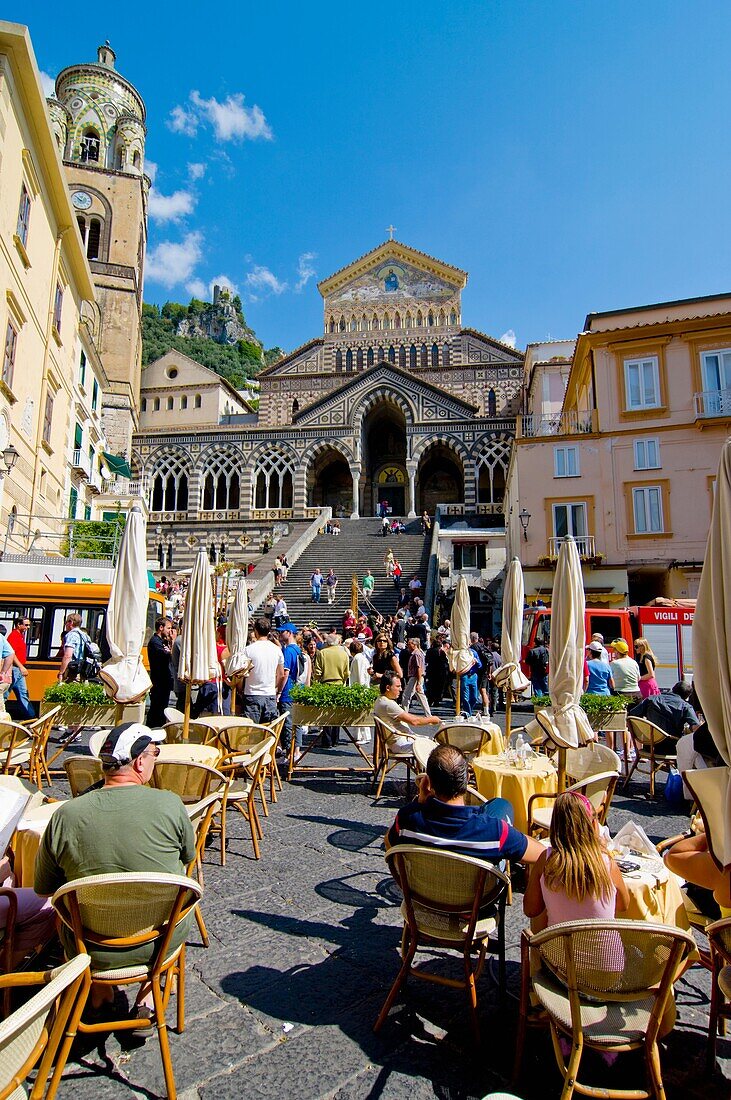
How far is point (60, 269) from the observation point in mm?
18344

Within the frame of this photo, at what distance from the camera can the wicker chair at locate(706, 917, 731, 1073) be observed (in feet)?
7.99

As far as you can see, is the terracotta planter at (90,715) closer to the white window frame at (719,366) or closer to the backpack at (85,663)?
the backpack at (85,663)

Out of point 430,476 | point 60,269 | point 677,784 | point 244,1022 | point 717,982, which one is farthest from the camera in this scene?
point 430,476

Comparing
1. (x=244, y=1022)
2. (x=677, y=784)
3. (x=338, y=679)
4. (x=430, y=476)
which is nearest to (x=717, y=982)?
(x=244, y=1022)

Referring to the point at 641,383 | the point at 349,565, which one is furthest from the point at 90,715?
the point at 641,383

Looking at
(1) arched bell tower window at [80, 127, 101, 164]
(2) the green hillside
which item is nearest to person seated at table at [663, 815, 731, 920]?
(1) arched bell tower window at [80, 127, 101, 164]

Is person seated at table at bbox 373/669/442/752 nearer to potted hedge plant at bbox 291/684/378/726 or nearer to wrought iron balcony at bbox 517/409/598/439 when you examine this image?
potted hedge plant at bbox 291/684/378/726

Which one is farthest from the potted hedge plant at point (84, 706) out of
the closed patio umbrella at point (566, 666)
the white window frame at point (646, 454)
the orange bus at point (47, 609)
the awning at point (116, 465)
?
the awning at point (116, 465)

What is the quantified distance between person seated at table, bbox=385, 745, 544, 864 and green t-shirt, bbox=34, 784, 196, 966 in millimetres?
1056

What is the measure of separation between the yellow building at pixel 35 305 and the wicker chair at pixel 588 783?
1380cm

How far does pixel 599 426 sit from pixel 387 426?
19.4 metres

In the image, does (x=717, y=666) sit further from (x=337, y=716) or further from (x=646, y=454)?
(x=646, y=454)

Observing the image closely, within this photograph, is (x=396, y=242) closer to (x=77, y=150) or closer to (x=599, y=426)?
(x=77, y=150)

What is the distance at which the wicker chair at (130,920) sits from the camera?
2418 mm
